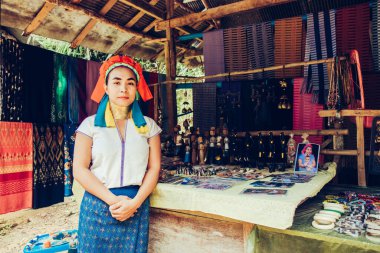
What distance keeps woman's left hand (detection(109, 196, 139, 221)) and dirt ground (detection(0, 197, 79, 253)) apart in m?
3.22

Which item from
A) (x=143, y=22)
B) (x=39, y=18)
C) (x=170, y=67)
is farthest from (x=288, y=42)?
(x=39, y=18)

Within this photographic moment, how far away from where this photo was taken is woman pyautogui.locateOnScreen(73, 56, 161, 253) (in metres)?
2.22

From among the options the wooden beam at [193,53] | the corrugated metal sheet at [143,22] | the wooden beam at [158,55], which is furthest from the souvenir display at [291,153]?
the wooden beam at [158,55]

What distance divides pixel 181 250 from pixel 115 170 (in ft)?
3.84

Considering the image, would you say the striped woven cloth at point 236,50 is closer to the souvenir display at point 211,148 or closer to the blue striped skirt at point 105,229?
the souvenir display at point 211,148

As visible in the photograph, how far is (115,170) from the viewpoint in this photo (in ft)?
7.45

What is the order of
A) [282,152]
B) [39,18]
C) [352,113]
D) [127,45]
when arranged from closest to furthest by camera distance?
[352,113], [282,152], [39,18], [127,45]

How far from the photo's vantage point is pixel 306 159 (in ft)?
11.2

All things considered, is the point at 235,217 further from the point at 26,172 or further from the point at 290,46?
the point at 26,172

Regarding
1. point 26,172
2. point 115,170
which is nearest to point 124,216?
point 115,170

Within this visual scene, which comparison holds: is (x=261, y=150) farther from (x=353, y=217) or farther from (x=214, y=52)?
(x=214, y=52)

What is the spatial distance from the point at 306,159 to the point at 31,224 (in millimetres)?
5093

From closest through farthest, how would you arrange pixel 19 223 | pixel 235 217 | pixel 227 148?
pixel 235 217 → pixel 227 148 → pixel 19 223

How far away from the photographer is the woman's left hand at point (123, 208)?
7.13 ft
